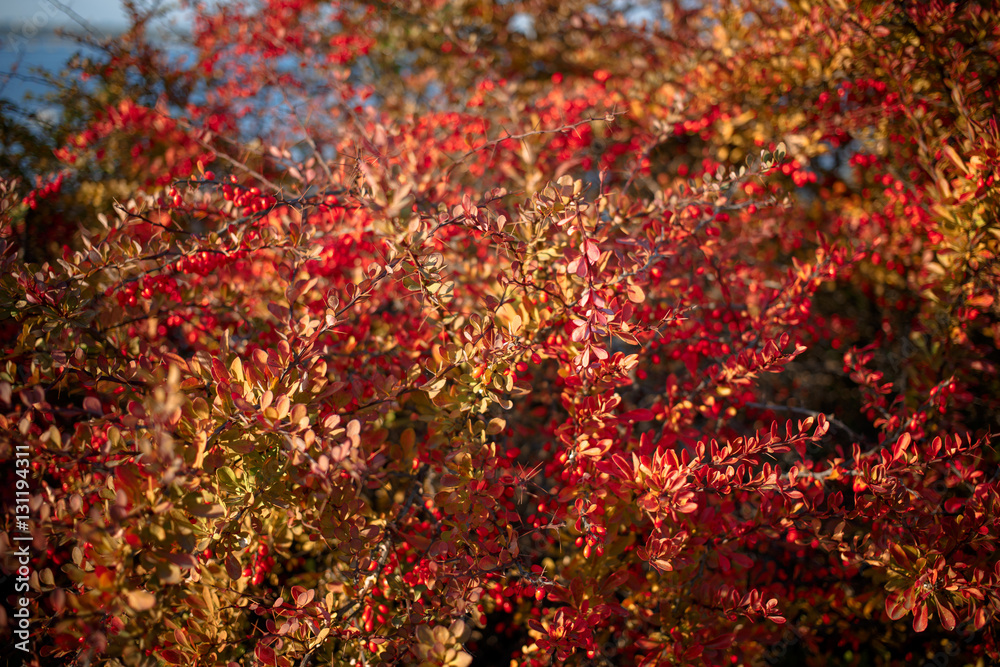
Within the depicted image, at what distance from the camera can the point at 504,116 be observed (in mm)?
3465

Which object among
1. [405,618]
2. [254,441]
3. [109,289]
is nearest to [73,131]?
[109,289]

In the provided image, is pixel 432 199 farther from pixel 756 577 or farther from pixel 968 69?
pixel 968 69

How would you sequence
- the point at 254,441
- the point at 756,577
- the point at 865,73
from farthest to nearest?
the point at 865,73 → the point at 756,577 → the point at 254,441

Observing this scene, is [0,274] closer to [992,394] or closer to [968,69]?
[968,69]

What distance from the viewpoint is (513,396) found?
5.64 ft

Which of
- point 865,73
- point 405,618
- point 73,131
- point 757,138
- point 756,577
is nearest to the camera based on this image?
point 405,618

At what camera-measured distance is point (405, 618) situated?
145cm

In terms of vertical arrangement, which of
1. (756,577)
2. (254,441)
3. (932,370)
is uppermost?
(254,441)

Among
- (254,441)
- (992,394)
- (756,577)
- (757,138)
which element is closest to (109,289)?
(254,441)

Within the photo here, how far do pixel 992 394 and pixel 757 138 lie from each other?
1.73m

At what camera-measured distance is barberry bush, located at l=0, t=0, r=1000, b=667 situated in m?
1.32

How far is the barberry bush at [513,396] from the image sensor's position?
132cm

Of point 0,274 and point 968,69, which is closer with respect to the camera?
point 0,274

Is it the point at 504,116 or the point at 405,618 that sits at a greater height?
the point at 504,116
